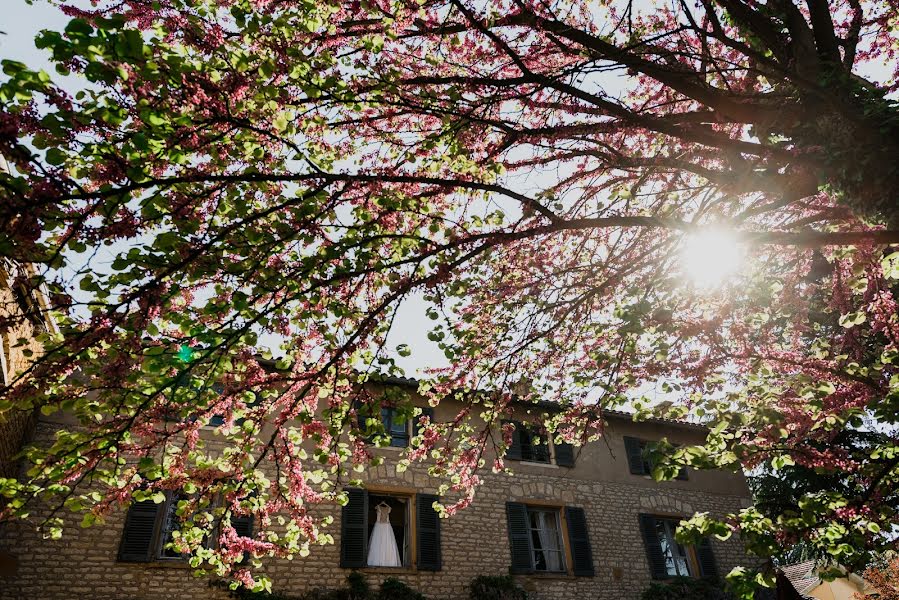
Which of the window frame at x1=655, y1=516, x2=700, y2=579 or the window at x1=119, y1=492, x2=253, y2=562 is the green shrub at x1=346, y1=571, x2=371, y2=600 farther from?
the window frame at x1=655, y1=516, x2=700, y2=579

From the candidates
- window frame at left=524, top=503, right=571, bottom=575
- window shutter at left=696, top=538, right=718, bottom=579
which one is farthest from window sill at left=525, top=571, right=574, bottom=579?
window shutter at left=696, top=538, right=718, bottom=579

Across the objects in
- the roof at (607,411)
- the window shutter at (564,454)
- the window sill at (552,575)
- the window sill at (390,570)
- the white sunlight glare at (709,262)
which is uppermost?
the roof at (607,411)

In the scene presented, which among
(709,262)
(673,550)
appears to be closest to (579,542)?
(673,550)

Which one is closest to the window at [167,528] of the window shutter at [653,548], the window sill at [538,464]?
the window sill at [538,464]

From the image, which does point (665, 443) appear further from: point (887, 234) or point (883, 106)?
point (883, 106)

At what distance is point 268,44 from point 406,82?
1.16m

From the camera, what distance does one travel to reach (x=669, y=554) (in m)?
14.3

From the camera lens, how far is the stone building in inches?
357

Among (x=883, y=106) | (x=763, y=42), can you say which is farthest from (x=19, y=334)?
(x=883, y=106)

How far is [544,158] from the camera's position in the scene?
18.9ft

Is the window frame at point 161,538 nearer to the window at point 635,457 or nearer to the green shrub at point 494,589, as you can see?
the green shrub at point 494,589

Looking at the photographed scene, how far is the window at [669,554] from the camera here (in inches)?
539

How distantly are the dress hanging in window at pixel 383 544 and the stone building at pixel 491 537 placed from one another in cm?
18

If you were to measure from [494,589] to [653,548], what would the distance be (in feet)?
16.1
